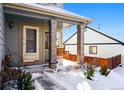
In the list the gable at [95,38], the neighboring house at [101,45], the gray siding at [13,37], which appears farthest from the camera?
the gable at [95,38]

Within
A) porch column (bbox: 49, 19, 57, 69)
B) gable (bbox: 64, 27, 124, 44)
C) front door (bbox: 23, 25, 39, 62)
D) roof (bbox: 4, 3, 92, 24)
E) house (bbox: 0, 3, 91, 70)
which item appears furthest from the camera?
gable (bbox: 64, 27, 124, 44)

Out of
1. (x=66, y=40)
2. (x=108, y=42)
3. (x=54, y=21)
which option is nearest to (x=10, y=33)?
(x=54, y=21)

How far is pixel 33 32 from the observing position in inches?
353

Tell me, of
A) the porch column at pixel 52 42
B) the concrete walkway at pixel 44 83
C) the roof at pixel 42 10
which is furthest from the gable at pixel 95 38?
the concrete walkway at pixel 44 83

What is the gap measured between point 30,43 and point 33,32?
0.66 meters

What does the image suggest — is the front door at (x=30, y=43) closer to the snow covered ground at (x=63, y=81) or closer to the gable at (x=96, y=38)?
the snow covered ground at (x=63, y=81)

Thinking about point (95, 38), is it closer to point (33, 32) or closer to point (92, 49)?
point (92, 49)

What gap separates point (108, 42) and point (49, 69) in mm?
11589

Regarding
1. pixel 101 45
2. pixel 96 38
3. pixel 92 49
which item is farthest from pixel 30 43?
pixel 92 49

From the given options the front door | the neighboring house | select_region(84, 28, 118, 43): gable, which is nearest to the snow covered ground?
the front door

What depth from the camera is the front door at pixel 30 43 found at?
8.54m

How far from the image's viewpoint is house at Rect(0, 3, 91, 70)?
7.36 m

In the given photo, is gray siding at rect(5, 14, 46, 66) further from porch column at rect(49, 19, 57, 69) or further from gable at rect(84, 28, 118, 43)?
gable at rect(84, 28, 118, 43)

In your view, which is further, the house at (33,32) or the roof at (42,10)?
the house at (33,32)
